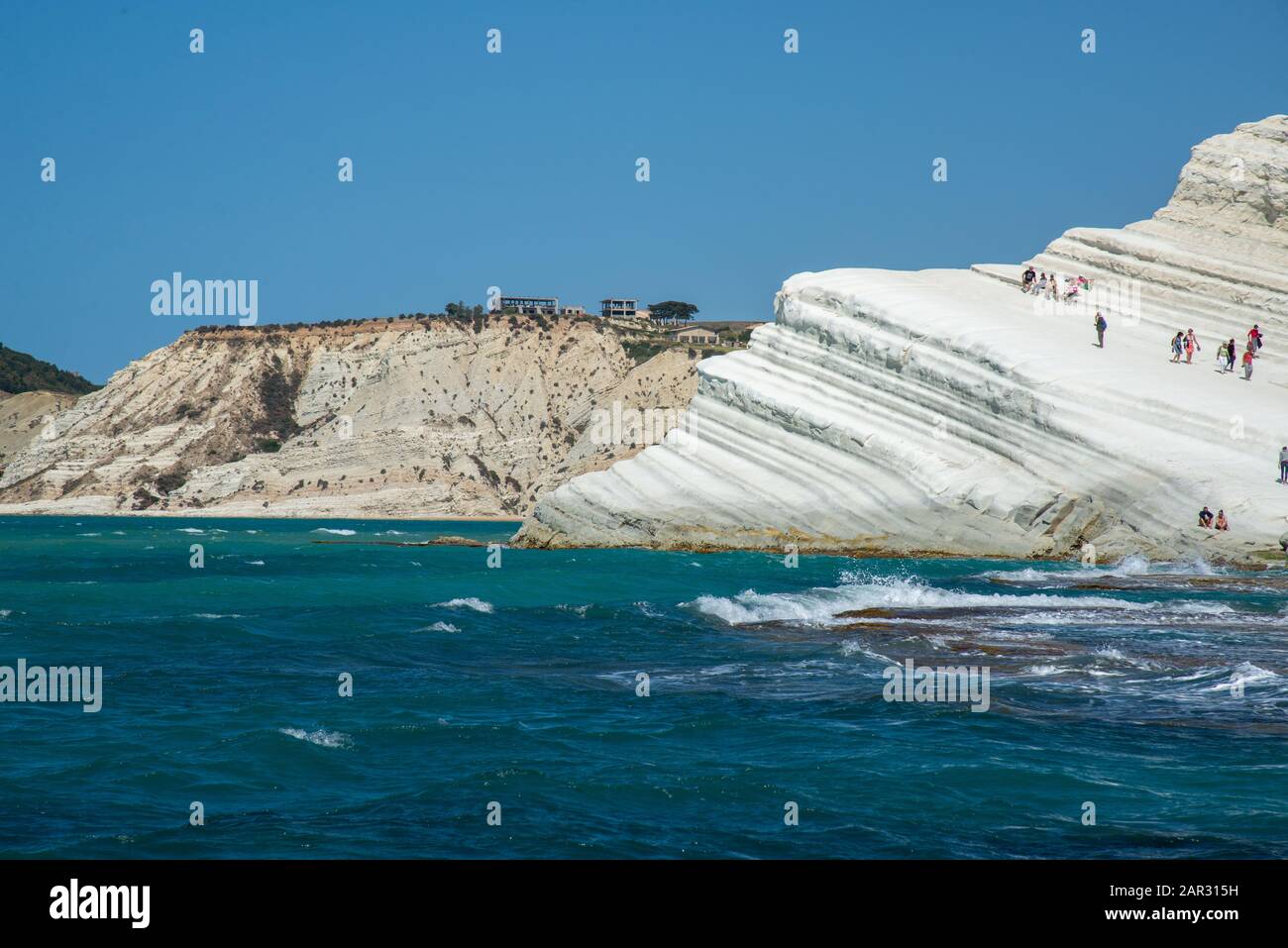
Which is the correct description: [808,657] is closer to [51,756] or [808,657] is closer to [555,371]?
[51,756]

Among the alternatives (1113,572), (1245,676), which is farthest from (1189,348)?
(1245,676)

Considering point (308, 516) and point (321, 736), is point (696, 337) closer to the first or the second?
point (308, 516)

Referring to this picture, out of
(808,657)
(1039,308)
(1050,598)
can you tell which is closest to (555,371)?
(1039,308)

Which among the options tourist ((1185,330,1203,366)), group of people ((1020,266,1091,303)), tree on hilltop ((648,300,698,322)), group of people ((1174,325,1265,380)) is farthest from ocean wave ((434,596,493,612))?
tree on hilltop ((648,300,698,322))

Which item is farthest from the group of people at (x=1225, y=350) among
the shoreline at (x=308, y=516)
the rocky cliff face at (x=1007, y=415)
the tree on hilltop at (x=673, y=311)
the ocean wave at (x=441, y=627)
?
the tree on hilltop at (x=673, y=311)

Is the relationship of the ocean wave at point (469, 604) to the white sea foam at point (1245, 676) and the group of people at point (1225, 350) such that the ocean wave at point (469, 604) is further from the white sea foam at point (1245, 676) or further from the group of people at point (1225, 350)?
the group of people at point (1225, 350)
